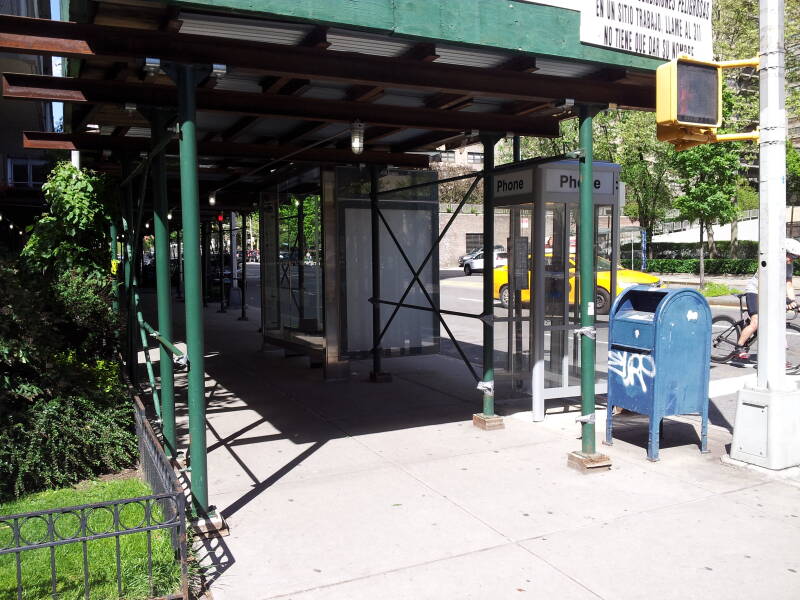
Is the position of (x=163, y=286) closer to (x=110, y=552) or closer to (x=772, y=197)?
(x=110, y=552)

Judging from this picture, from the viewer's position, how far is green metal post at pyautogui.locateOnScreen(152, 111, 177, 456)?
5.68 m

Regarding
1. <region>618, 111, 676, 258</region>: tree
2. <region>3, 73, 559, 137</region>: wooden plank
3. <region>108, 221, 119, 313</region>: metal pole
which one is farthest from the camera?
<region>618, 111, 676, 258</region>: tree

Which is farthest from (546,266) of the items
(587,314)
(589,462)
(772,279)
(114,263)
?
(114,263)

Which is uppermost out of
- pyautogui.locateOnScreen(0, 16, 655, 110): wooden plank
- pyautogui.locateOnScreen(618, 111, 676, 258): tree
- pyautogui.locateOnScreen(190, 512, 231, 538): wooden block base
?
pyautogui.locateOnScreen(618, 111, 676, 258): tree

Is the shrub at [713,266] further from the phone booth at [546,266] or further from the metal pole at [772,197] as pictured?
the metal pole at [772,197]

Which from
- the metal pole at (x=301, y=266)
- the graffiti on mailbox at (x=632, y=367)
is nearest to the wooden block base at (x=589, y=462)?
the graffiti on mailbox at (x=632, y=367)

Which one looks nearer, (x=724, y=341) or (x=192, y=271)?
(x=192, y=271)

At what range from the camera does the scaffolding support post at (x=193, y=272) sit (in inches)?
185

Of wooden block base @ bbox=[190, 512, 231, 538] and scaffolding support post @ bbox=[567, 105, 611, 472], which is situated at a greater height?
scaffolding support post @ bbox=[567, 105, 611, 472]

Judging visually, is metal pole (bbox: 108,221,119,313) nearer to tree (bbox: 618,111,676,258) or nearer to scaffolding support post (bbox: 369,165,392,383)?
scaffolding support post (bbox: 369,165,392,383)

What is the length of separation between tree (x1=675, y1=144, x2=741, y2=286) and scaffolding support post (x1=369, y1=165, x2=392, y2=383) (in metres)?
15.9

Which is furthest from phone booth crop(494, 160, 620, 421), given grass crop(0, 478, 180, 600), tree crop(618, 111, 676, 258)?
tree crop(618, 111, 676, 258)

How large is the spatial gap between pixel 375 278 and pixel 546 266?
8.19ft

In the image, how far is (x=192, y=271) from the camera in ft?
15.5
